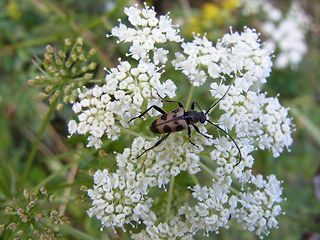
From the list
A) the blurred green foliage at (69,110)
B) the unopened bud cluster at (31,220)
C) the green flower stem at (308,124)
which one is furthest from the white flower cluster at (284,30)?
the unopened bud cluster at (31,220)

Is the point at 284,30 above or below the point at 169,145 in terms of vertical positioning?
above

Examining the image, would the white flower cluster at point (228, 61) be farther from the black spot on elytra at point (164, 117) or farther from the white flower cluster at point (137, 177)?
the white flower cluster at point (137, 177)

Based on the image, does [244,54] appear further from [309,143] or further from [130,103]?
[309,143]

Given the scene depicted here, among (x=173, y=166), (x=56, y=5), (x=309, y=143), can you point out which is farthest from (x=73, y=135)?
(x=309, y=143)

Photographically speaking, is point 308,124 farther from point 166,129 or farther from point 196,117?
point 166,129

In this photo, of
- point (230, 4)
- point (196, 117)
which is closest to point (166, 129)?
point (196, 117)

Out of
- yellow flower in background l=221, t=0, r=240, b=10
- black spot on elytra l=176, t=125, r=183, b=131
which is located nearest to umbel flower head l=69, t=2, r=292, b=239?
black spot on elytra l=176, t=125, r=183, b=131
